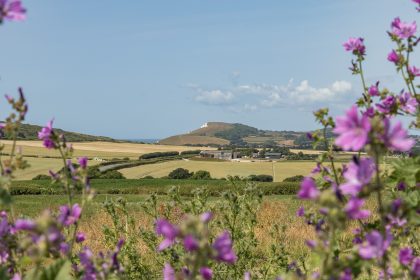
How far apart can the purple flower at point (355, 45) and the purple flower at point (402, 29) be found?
0.29m

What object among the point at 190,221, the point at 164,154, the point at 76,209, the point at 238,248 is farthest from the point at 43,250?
the point at 164,154

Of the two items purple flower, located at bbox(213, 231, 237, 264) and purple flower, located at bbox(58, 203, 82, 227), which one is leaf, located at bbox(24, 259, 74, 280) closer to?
purple flower, located at bbox(58, 203, 82, 227)

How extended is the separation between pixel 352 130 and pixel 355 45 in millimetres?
2261

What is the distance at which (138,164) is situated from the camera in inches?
2682

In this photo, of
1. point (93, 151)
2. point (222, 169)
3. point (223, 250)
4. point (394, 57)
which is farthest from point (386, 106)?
point (93, 151)

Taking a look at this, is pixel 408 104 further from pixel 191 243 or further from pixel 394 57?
pixel 191 243

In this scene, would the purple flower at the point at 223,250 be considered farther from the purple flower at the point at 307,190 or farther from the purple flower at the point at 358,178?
the purple flower at the point at 358,178

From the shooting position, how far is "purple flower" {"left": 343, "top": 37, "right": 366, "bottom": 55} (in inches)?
140

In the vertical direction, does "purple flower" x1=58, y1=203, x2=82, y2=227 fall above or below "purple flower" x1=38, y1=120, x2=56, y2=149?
below

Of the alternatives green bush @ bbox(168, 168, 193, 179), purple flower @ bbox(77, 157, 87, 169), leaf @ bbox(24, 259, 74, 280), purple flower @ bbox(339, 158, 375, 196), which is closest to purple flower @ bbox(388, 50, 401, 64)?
purple flower @ bbox(339, 158, 375, 196)

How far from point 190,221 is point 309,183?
39 cm

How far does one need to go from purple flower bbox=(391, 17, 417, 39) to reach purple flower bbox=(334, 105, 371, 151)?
6.71ft

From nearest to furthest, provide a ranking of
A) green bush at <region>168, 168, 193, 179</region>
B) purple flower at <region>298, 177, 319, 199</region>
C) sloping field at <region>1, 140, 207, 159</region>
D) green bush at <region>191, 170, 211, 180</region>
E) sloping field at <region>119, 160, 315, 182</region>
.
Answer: purple flower at <region>298, 177, 319, 199</region> < green bush at <region>191, 170, 211, 180</region> < sloping field at <region>119, 160, 315, 182</region> < green bush at <region>168, 168, 193, 179</region> < sloping field at <region>1, 140, 207, 159</region>

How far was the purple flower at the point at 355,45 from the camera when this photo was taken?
3.55 meters
